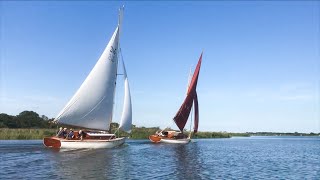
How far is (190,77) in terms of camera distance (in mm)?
78562

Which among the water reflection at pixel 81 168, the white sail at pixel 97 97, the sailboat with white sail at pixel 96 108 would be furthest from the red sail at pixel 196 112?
the water reflection at pixel 81 168

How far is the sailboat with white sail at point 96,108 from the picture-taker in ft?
151

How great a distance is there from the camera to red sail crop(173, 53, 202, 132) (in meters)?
75.3

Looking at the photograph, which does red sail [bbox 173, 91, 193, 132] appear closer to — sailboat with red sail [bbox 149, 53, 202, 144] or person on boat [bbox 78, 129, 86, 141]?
sailboat with red sail [bbox 149, 53, 202, 144]

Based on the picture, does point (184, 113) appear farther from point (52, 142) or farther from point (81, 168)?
point (81, 168)

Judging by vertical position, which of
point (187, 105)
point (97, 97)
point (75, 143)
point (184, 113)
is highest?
point (187, 105)

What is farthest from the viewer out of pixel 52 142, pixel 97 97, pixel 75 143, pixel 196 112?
pixel 196 112

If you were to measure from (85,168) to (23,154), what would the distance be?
10957 mm

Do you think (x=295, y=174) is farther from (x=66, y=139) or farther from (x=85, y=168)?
(x=66, y=139)

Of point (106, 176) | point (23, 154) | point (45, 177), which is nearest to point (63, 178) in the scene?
point (45, 177)

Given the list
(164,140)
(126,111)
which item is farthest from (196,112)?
(126,111)

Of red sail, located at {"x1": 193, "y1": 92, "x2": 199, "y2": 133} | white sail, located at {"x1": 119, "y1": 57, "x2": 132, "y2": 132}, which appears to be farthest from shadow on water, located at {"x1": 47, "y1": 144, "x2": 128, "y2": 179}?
red sail, located at {"x1": 193, "y1": 92, "x2": 199, "y2": 133}

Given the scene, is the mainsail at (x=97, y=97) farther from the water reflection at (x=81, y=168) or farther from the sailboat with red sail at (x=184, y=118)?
the sailboat with red sail at (x=184, y=118)

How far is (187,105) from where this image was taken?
77.1 m
